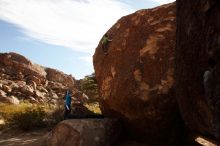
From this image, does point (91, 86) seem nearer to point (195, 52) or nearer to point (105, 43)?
point (105, 43)

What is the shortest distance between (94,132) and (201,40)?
618cm

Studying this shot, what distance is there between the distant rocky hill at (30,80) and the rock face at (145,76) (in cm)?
2148

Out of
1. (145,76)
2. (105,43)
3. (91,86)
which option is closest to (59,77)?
(91,86)

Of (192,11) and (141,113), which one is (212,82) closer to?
(192,11)

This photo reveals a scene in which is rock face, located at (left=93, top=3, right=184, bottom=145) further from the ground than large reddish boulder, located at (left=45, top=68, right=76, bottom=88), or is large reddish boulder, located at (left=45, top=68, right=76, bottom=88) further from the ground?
large reddish boulder, located at (left=45, top=68, right=76, bottom=88)

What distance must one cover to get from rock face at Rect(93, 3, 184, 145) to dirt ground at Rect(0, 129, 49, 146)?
3.47 metres

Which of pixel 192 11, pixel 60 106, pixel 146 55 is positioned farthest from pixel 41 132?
pixel 192 11

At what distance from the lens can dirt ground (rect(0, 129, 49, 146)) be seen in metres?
12.5

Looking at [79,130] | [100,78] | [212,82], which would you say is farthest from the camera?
[100,78]

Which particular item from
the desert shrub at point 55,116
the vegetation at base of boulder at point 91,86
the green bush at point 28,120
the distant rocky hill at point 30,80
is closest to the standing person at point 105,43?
the desert shrub at point 55,116

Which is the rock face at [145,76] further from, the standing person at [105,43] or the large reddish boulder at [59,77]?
the large reddish boulder at [59,77]

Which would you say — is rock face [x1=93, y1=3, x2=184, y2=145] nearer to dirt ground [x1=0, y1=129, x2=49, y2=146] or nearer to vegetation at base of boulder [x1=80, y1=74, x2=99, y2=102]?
dirt ground [x1=0, y1=129, x2=49, y2=146]

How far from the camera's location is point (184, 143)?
395 inches

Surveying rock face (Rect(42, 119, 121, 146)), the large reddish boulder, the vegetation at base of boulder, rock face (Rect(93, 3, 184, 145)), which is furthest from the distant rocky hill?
rock face (Rect(93, 3, 184, 145))
